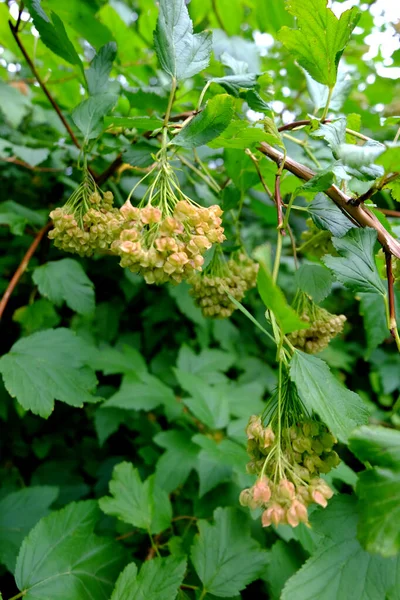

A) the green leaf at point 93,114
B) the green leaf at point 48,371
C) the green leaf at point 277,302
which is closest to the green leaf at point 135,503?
the green leaf at point 48,371

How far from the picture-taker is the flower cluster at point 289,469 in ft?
2.59

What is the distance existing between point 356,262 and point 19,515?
4.82 ft

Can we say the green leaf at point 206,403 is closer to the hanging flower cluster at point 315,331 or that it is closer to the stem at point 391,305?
the hanging flower cluster at point 315,331

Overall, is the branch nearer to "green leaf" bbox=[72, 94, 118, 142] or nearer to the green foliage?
the green foliage

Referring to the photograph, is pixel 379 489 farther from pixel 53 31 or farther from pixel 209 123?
pixel 53 31

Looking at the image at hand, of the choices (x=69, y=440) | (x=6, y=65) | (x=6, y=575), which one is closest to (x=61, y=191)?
(x=6, y=65)

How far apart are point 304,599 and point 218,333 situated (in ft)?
5.45

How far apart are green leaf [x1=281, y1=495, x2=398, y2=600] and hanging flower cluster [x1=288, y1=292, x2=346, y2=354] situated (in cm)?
50

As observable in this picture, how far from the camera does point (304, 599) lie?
0.81 meters

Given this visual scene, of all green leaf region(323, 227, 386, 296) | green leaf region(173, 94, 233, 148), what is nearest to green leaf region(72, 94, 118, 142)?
green leaf region(173, 94, 233, 148)

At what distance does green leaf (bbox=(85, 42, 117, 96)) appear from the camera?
133 cm

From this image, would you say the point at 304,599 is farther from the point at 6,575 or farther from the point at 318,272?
the point at 6,575

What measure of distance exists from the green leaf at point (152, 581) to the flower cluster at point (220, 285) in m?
0.70

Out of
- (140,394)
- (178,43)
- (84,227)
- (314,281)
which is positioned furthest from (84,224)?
(140,394)
